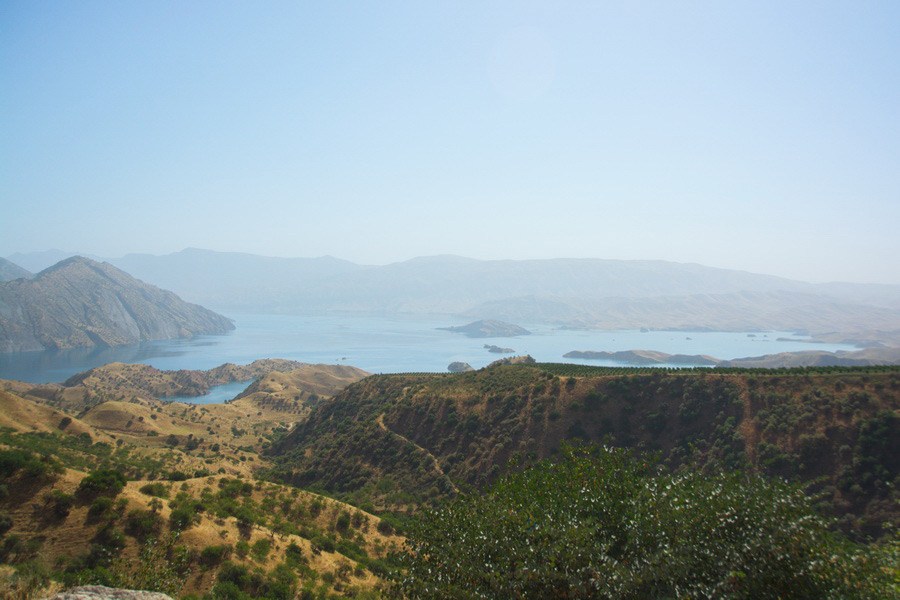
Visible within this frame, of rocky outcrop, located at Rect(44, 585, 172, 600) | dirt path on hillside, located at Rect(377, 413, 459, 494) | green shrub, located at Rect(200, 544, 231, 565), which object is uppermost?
rocky outcrop, located at Rect(44, 585, 172, 600)

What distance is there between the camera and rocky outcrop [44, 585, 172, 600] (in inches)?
302

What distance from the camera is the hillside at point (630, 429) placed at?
1097 inches

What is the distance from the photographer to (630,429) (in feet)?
123

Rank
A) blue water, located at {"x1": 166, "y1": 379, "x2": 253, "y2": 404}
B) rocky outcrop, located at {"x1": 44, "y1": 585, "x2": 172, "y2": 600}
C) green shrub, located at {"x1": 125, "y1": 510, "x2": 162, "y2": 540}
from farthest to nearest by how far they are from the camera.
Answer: blue water, located at {"x1": 166, "y1": 379, "x2": 253, "y2": 404} → green shrub, located at {"x1": 125, "y1": 510, "x2": 162, "y2": 540} → rocky outcrop, located at {"x1": 44, "y1": 585, "x2": 172, "y2": 600}

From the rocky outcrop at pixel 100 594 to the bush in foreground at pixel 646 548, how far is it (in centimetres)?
525

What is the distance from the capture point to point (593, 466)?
43.2 feet

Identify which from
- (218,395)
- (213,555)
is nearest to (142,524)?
(213,555)

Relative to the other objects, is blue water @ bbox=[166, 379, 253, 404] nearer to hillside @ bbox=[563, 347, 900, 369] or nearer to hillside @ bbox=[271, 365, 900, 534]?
hillside @ bbox=[271, 365, 900, 534]

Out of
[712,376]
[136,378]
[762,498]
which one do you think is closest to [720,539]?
[762,498]

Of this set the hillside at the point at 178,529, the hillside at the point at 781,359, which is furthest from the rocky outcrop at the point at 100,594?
the hillside at the point at 781,359

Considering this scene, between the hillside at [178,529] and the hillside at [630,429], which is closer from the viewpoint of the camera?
the hillside at [178,529]

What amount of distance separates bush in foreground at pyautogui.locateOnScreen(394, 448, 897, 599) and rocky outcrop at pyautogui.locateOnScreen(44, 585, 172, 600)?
525 centimetres

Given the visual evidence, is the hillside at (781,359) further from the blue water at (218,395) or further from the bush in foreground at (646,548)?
the blue water at (218,395)

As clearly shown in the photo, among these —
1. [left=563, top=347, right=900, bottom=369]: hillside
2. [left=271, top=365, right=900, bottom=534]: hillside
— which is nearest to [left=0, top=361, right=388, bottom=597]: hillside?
[left=271, top=365, right=900, bottom=534]: hillside
